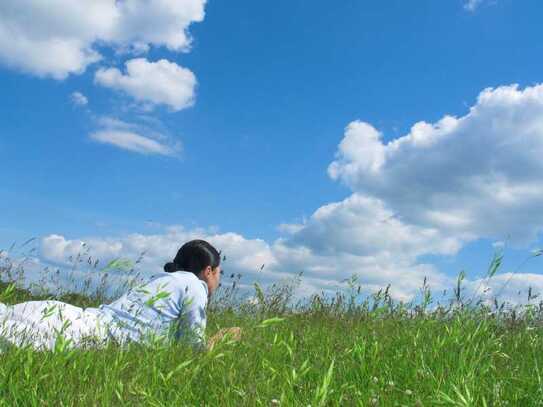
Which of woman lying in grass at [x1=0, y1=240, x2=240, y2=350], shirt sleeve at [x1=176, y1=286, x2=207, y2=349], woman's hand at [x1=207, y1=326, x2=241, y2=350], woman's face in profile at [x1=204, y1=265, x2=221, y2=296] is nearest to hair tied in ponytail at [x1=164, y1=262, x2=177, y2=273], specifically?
woman lying in grass at [x1=0, y1=240, x2=240, y2=350]

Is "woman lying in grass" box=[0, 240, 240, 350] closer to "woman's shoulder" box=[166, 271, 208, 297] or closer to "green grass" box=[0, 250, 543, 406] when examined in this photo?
"woman's shoulder" box=[166, 271, 208, 297]

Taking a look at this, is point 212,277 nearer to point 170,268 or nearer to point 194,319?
point 170,268

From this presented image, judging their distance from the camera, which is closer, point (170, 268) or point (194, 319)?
point (194, 319)

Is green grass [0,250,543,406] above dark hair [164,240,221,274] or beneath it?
beneath

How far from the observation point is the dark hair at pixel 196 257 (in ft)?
19.2

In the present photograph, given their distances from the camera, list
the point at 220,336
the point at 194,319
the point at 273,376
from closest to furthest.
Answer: the point at 273,376 < the point at 220,336 < the point at 194,319

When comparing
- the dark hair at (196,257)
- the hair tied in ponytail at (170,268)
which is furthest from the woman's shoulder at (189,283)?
the hair tied in ponytail at (170,268)

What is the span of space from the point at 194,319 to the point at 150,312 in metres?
0.50

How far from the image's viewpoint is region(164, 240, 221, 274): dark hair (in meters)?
5.84

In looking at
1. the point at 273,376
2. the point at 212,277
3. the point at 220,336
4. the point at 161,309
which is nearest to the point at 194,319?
the point at 161,309

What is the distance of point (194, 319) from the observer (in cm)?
505

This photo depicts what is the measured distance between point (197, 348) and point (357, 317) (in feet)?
11.1

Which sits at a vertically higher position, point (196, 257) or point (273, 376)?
point (196, 257)

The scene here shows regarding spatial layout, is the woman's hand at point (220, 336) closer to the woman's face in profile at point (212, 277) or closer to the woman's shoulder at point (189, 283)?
the woman's shoulder at point (189, 283)
